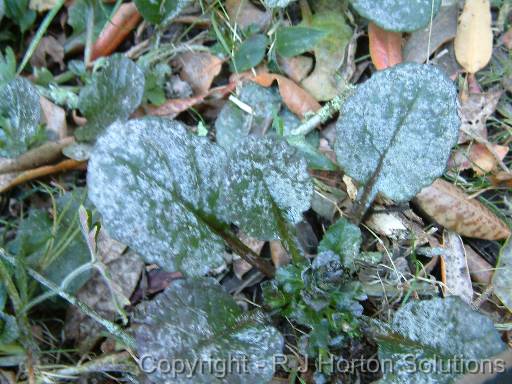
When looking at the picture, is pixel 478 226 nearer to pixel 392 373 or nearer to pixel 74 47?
pixel 392 373

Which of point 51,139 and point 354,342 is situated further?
point 51,139

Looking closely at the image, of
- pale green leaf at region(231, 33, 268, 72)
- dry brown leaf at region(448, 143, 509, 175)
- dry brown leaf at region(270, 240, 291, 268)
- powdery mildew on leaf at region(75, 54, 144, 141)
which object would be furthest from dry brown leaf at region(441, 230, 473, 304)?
powdery mildew on leaf at region(75, 54, 144, 141)

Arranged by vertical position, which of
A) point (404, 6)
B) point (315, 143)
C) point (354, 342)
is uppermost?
point (404, 6)

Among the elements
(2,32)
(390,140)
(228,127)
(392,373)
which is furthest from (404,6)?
(2,32)

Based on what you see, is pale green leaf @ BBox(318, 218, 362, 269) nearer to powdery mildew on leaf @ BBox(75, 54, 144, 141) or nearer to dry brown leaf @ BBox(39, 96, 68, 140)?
powdery mildew on leaf @ BBox(75, 54, 144, 141)

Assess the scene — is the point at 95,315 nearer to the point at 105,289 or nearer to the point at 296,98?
the point at 105,289

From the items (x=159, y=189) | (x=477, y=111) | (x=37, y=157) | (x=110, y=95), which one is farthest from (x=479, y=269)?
(x=37, y=157)
